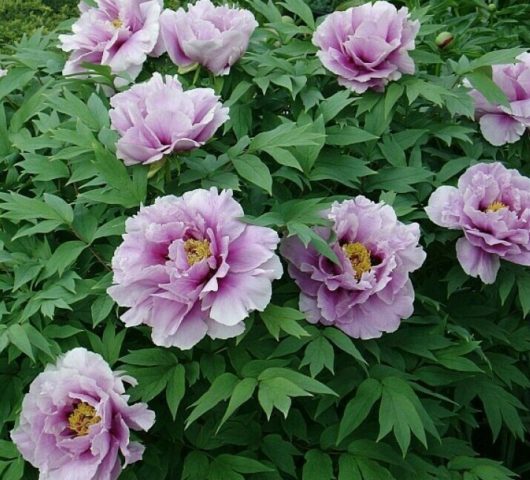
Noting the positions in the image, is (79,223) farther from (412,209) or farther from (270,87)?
(412,209)

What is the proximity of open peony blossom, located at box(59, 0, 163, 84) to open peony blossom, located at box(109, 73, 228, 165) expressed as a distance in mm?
226

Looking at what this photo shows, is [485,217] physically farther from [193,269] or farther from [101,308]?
[101,308]

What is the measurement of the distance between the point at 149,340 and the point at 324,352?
34 cm

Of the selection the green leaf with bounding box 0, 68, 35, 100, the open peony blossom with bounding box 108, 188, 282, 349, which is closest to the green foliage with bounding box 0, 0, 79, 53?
the green leaf with bounding box 0, 68, 35, 100

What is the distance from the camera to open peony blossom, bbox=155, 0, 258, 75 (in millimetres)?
1647

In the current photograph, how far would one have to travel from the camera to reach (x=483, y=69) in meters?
1.70

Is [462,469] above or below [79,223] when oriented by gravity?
below

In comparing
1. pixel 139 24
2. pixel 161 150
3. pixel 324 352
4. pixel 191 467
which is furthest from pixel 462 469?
pixel 139 24

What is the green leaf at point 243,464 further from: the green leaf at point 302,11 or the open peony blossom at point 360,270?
the green leaf at point 302,11

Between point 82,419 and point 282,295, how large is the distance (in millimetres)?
396

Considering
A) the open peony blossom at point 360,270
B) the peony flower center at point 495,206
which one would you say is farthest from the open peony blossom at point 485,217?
the open peony blossom at point 360,270

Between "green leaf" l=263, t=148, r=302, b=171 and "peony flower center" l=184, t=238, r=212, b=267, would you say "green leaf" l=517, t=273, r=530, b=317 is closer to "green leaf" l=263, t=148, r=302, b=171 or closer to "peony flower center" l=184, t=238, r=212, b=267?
"green leaf" l=263, t=148, r=302, b=171

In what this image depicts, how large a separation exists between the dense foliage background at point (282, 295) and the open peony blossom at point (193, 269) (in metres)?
0.06

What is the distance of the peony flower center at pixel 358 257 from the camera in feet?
4.68
